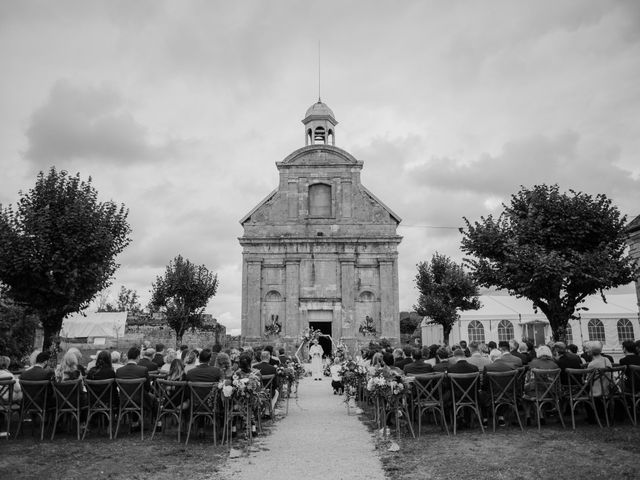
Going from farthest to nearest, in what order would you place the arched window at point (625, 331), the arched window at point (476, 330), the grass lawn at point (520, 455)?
the arched window at point (476, 330), the arched window at point (625, 331), the grass lawn at point (520, 455)

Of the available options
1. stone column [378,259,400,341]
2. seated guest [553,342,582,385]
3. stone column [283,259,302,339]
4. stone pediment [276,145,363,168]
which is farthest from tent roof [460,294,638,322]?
seated guest [553,342,582,385]

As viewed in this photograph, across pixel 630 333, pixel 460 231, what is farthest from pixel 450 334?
pixel 460 231

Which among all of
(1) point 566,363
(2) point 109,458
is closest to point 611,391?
(1) point 566,363

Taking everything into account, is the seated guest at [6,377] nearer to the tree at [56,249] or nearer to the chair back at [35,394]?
the chair back at [35,394]

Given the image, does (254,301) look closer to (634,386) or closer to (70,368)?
(70,368)

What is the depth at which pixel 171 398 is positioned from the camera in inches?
336

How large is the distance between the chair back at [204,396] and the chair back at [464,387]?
3.91 metres

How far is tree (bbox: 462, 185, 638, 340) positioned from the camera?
52.3 feet

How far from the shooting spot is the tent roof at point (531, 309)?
96.4 feet

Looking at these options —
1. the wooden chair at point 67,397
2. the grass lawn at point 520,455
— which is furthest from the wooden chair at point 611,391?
the wooden chair at point 67,397

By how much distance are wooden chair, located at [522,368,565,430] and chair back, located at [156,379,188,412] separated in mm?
5844

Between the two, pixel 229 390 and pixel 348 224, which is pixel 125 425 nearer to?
pixel 229 390

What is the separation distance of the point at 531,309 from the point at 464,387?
948 inches

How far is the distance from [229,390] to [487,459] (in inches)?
152
